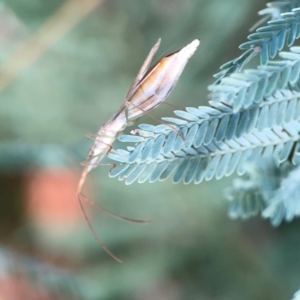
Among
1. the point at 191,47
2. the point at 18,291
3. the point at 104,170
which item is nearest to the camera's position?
the point at 191,47

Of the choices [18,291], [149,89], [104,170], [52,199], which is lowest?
[18,291]

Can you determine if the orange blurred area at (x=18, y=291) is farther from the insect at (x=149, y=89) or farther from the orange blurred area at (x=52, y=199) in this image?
the insect at (x=149, y=89)

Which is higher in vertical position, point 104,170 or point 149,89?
point 149,89

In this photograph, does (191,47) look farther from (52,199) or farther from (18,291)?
(18,291)

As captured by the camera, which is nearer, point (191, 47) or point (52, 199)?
point (191, 47)

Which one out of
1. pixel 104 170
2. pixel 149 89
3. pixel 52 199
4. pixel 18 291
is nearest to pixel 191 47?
pixel 149 89

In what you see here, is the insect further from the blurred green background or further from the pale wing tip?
the blurred green background

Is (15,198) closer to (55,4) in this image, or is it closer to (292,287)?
(55,4)

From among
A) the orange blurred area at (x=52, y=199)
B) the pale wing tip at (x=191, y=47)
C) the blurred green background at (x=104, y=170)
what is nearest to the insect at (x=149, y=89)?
the pale wing tip at (x=191, y=47)

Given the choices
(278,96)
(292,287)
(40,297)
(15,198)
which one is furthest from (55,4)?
(292,287)
